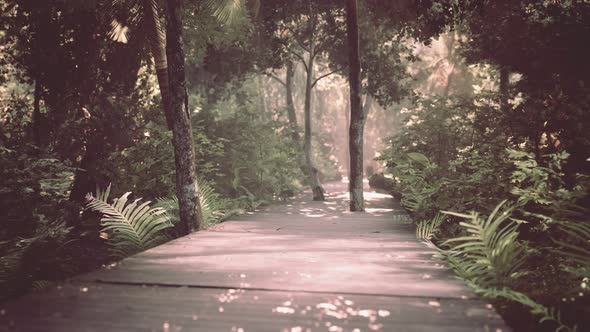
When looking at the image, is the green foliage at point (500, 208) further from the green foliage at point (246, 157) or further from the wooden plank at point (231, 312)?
the green foliage at point (246, 157)

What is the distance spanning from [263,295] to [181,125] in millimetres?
5606

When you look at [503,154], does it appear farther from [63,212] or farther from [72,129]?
[72,129]

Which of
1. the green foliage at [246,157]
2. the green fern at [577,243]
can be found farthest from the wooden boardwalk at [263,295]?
the green foliage at [246,157]

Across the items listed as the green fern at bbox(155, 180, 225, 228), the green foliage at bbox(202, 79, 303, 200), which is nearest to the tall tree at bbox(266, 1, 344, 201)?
the green foliage at bbox(202, 79, 303, 200)

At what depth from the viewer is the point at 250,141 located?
1941 cm

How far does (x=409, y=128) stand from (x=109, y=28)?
9.35 metres

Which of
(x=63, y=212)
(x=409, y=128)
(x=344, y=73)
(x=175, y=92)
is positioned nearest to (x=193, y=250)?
(x=175, y=92)

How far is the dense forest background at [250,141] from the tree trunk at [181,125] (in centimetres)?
4

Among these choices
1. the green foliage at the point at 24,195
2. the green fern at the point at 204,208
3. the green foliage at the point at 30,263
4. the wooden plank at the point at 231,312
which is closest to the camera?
the wooden plank at the point at 231,312

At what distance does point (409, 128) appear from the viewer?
49.3 ft

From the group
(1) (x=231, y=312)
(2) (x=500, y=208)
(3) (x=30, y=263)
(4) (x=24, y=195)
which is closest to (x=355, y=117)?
(2) (x=500, y=208)

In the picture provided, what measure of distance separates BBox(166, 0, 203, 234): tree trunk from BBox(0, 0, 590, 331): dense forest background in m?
0.04

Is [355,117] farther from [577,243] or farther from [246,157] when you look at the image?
[577,243]

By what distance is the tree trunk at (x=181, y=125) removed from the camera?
9.06 m
